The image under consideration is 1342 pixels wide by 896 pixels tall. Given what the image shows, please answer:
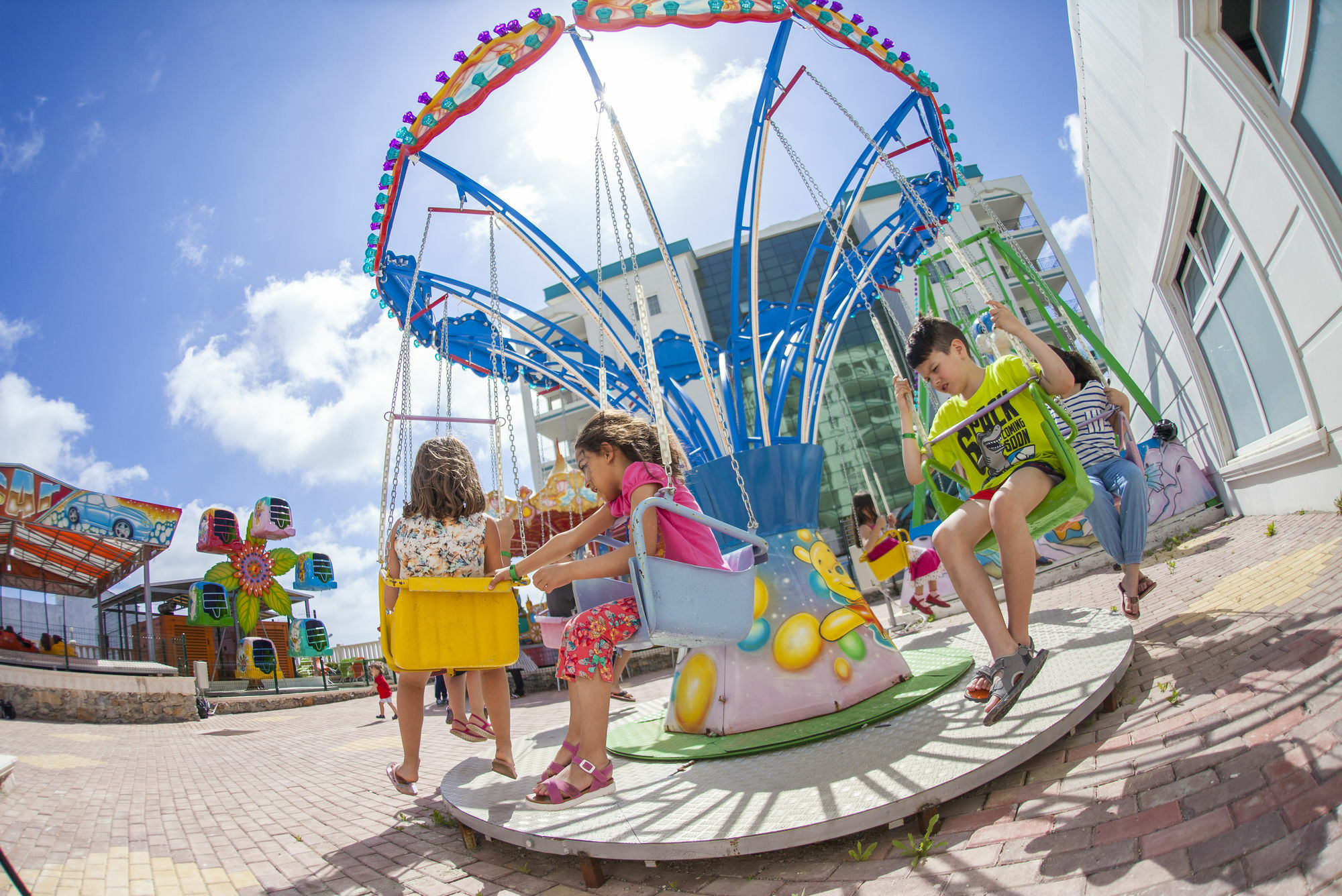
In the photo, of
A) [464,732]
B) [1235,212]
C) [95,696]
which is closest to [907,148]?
[1235,212]

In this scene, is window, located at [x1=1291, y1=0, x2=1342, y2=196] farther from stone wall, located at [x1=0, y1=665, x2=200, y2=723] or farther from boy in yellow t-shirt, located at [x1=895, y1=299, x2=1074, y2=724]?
stone wall, located at [x1=0, y1=665, x2=200, y2=723]

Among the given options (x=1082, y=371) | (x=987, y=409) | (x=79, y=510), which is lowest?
(x=987, y=409)

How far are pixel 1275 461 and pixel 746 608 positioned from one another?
220 inches

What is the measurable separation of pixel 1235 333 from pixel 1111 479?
3.57 metres

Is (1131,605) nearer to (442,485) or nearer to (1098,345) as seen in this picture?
(442,485)

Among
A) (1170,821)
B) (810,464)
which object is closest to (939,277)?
(810,464)

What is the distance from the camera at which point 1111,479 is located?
12.2 feet

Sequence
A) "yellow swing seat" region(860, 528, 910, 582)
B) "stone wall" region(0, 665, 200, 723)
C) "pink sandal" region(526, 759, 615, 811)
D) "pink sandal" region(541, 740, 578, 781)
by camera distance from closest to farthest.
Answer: "pink sandal" region(526, 759, 615, 811) → "pink sandal" region(541, 740, 578, 781) → "yellow swing seat" region(860, 528, 910, 582) → "stone wall" region(0, 665, 200, 723)

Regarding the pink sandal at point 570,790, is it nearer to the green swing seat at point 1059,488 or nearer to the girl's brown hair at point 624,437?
the girl's brown hair at point 624,437

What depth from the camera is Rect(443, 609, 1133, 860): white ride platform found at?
1895 mm

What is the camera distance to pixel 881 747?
2.48 meters

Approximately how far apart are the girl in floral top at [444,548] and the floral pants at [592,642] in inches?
31.9

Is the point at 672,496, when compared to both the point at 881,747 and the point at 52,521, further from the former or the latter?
the point at 52,521

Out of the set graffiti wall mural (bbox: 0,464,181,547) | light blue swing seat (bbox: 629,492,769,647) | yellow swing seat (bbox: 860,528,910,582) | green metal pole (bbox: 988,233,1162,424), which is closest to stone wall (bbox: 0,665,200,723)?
graffiti wall mural (bbox: 0,464,181,547)
